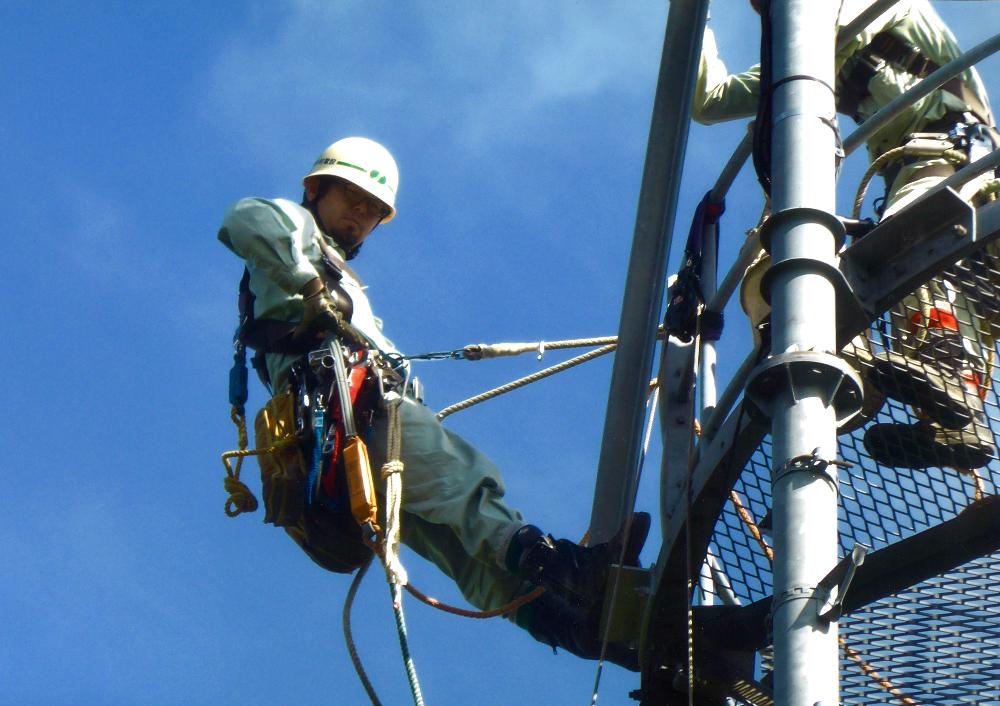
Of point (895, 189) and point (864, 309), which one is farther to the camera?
point (895, 189)

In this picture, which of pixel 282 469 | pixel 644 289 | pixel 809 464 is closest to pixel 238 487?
pixel 282 469

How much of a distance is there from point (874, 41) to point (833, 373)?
10.0ft

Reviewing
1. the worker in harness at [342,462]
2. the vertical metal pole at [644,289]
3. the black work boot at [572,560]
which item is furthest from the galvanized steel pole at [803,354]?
the worker in harness at [342,462]

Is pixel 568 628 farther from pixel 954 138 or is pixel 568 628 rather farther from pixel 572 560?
pixel 954 138

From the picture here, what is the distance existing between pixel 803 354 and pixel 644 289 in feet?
6.67

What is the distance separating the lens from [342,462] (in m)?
6.94

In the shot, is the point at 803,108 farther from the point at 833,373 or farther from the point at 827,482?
the point at 827,482

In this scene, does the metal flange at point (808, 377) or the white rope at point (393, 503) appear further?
the white rope at point (393, 503)

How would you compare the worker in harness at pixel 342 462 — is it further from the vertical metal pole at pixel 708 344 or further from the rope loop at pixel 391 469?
the vertical metal pole at pixel 708 344

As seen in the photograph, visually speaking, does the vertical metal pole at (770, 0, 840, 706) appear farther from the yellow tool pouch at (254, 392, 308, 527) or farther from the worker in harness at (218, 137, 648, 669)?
the yellow tool pouch at (254, 392, 308, 527)

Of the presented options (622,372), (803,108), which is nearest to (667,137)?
(622,372)

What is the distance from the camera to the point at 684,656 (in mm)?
5395

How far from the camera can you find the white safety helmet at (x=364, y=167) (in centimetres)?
822

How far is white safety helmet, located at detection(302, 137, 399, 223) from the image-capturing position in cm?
822
